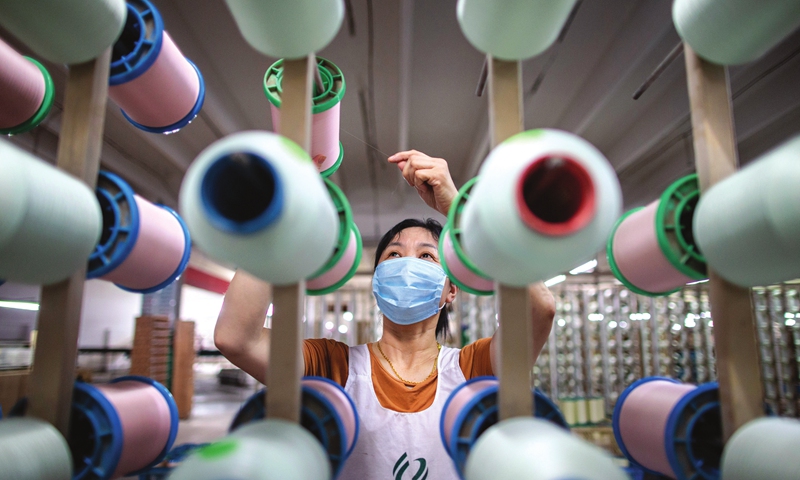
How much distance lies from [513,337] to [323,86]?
0.62 metres

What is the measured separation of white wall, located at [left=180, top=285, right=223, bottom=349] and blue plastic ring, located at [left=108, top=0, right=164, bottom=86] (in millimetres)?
13222

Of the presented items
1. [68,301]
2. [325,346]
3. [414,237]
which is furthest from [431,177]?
[68,301]

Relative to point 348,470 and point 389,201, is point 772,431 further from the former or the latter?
point 389,201

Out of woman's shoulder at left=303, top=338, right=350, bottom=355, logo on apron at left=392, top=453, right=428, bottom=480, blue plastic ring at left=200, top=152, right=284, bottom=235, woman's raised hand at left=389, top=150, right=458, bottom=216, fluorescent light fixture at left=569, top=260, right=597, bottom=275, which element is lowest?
logo on apron at left=392, top=453, right=428, bottom=480

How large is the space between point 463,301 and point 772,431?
629 cm

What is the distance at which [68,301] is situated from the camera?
70 centimetres

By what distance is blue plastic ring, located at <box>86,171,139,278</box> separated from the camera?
2.37 ft

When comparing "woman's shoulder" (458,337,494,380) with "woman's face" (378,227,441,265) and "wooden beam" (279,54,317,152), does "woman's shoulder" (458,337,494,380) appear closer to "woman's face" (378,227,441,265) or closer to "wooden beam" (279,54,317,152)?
"woman's face" (378,227,441,265)

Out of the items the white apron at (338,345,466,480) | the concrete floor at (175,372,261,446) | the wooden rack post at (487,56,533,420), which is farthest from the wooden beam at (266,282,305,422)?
the concrete floor at (175,372,261,446)

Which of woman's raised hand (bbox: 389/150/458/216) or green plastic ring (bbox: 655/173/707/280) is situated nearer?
green plastic ring (bbox: 655/173/707/280)

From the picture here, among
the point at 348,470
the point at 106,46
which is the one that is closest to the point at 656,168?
the point at 348,470

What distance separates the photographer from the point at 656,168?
569 cm

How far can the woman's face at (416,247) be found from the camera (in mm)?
1613

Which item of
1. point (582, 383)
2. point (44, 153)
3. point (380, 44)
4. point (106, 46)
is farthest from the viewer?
point (582, 383)
